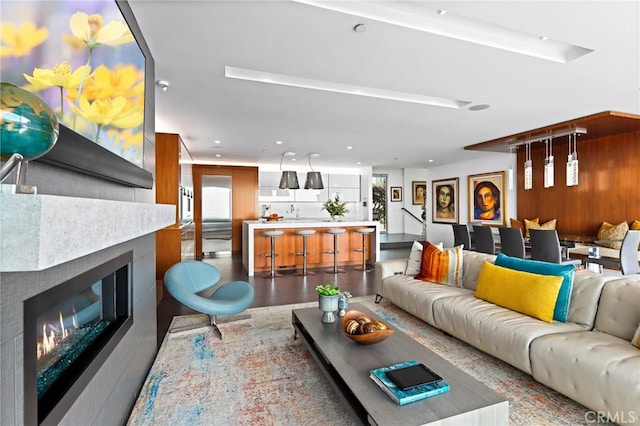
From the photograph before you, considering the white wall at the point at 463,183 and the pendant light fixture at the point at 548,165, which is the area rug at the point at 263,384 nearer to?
the pendant light fixture at the point at 548,165

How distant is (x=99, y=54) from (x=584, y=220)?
7.46 meters

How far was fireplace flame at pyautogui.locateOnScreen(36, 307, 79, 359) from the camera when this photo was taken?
1100 mm

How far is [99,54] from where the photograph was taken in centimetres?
139

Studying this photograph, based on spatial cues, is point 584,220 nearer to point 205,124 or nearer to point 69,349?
point 205,124

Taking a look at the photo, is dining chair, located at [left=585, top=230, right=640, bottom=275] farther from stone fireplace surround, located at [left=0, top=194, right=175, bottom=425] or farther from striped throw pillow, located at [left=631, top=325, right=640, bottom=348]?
stone fireplace surround, located at [left=0, top=194, right=175, bottom=425]

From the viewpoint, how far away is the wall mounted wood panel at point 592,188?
5281 mm

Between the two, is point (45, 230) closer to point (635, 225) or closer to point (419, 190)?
point (635, 225)

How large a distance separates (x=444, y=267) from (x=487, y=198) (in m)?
5.45

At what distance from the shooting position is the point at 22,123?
66 cm

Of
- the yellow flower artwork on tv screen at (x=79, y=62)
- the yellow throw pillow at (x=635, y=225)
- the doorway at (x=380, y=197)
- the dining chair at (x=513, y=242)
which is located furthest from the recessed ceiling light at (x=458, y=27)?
the doorway at (x=380, y=197)

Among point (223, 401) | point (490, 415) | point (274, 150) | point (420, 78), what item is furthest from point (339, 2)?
point (274, 150)

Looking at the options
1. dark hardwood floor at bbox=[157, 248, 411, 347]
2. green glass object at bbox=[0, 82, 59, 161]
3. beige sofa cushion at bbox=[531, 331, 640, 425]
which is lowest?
dark hardwood floor at bbox=[157, 248, 411, 347]

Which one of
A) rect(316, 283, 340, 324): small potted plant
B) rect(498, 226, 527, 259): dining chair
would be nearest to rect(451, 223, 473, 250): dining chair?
rect(498, 226, 527, 259): dining chair

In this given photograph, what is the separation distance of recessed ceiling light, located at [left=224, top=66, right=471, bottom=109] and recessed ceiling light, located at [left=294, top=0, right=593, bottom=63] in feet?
4.02
